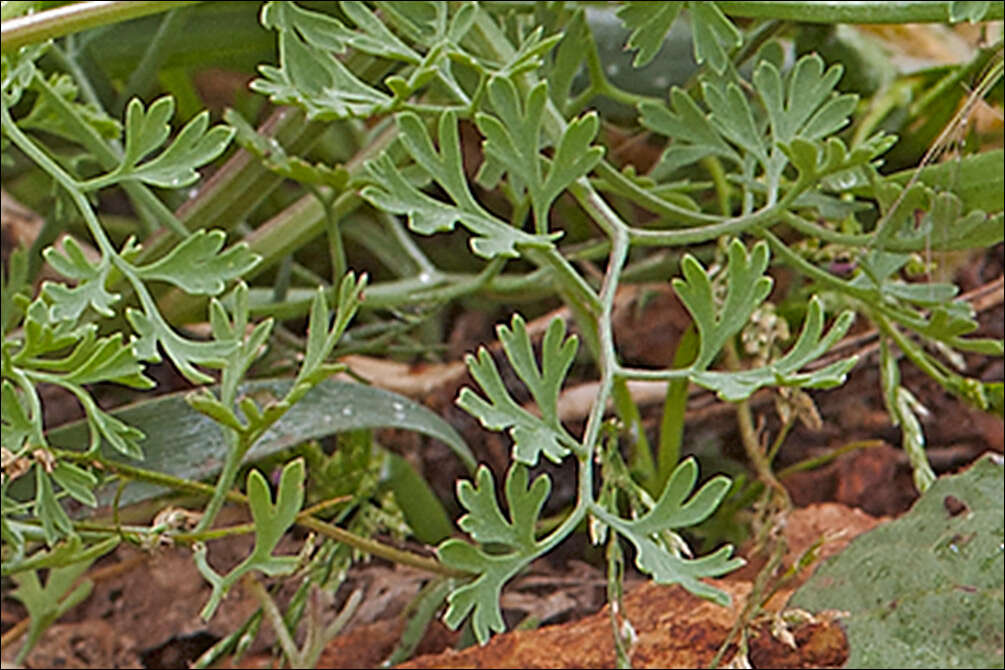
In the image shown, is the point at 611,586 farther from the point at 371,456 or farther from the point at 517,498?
the point at 371,456

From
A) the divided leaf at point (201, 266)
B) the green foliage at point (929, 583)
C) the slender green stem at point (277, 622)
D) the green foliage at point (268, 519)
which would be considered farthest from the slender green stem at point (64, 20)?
the green foliage at point (929, 583)

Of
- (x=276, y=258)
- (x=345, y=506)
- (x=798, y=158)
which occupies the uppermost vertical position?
(x=798, y=158)

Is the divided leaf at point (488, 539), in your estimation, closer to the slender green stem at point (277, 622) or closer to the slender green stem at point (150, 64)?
the slender green stem at point (277, 622)

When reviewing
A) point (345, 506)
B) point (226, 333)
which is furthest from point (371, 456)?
point (226, 333)

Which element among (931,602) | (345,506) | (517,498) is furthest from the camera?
(345,506)

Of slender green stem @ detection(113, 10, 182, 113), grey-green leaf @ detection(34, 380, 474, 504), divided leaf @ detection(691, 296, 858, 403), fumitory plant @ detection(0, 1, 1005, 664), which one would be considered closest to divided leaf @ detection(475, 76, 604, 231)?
fumitory plant @ detection(0, 1, 1005, 664)

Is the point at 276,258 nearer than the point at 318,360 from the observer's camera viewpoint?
No

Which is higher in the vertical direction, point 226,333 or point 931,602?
point 226,333

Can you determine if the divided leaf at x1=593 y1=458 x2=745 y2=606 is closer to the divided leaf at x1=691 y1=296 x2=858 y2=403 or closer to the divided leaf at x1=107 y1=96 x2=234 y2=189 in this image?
the divided leaf at x1=691 y1=296 x2=858 y2=403
